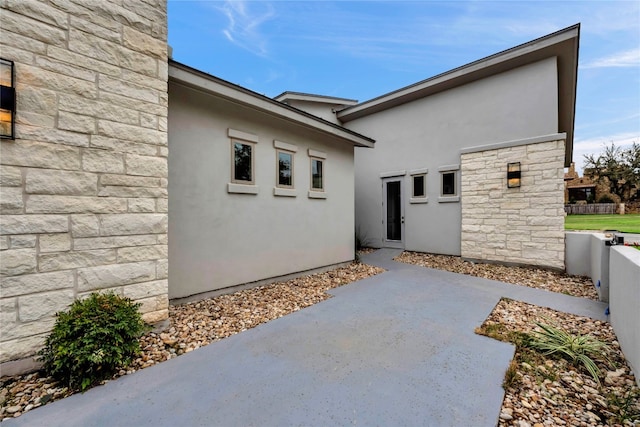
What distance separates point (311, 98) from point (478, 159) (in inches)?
257

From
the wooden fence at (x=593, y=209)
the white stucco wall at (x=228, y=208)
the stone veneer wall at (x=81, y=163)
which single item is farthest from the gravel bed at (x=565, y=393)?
the wooden fence at (x=593, y=209)

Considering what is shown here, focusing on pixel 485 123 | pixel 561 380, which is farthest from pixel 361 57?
pixel 561 380

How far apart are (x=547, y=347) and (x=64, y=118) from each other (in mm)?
5499

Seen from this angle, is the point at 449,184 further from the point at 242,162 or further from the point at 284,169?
the point at 242,162

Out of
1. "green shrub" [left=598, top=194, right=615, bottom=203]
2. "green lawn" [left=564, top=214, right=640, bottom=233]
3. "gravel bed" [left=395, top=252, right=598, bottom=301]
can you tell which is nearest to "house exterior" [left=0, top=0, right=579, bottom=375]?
"gravel bed" [left=395, top=252, right=598, bottom=301]

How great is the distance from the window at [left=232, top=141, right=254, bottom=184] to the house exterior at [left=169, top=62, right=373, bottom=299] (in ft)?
0.06

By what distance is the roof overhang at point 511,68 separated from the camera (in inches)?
247

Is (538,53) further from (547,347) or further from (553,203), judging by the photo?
(547,347)

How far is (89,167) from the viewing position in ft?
8.63

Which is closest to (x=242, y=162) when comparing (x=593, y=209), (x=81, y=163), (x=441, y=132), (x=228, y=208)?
(x=228, y=208)

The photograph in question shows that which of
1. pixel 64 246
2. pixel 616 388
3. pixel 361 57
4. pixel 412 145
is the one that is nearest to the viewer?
pixel 616 388

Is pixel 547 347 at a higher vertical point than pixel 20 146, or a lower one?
lower

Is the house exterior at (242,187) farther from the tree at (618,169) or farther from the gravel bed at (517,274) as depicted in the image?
the tree at (618,169)

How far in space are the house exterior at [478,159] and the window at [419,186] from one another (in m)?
0.03
